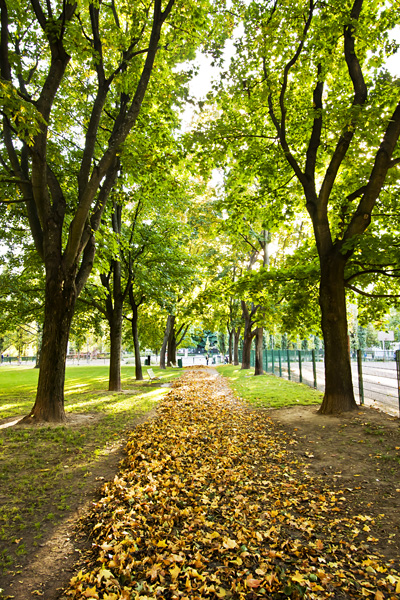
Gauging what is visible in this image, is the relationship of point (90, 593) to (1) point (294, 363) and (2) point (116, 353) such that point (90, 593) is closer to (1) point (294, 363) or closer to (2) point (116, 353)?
(2) point (116, 353)

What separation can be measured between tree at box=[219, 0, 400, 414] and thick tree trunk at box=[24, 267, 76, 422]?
6.08 m

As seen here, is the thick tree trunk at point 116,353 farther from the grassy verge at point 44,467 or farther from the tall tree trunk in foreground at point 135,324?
the grassy verge at point 44,467

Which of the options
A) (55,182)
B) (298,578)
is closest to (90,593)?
(298,578)

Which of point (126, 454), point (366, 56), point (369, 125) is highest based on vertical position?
point (366, 56)

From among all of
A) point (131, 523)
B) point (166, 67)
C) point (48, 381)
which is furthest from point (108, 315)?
point (131, 523)

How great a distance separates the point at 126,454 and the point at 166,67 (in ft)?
31.2

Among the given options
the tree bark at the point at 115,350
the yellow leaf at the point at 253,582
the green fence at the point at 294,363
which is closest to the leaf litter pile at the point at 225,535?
the yellow leaf at the point at 253,582

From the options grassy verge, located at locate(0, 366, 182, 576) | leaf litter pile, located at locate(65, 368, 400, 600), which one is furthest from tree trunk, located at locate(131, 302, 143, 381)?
leaf litter pile, located at locate(65, 368, 400, 600)

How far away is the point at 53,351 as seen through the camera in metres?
7.67

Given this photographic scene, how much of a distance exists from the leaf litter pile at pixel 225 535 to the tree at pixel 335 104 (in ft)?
12.5

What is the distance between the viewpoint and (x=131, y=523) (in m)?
3.54

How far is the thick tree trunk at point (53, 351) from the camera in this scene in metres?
7.66

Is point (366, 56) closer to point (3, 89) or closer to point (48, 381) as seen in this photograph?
point (3, 89)

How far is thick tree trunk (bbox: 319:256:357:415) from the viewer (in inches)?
325
